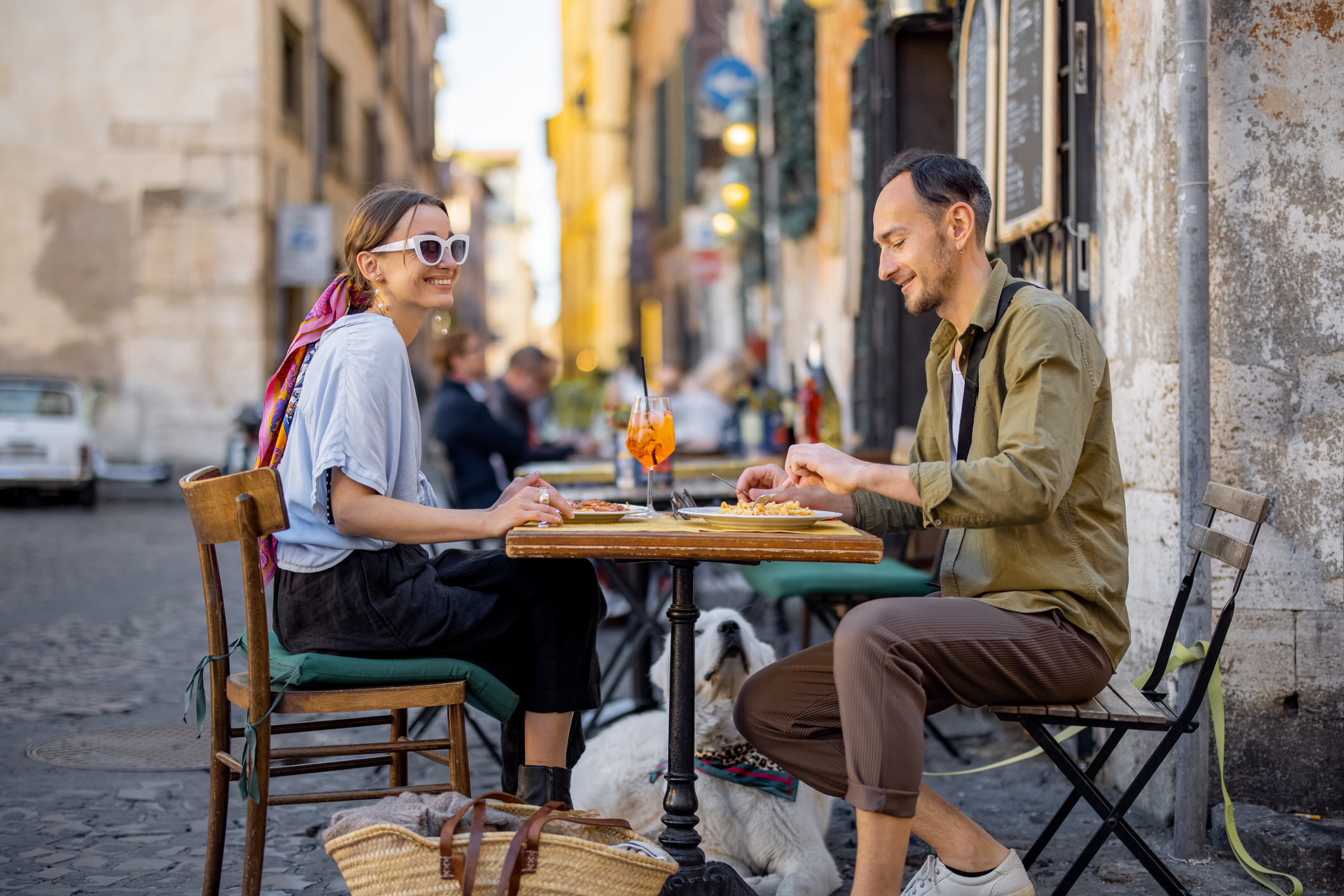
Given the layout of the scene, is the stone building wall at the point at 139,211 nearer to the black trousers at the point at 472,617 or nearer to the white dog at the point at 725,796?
the white dog at the point at 725,796

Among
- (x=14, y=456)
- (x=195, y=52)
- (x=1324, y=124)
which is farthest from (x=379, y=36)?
(x=1324, y=124)

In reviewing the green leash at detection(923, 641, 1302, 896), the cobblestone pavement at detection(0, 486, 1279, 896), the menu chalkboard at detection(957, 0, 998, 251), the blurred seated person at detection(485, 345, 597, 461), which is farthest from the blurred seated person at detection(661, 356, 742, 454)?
the green leash at detection(923, 641, 1302, 896)

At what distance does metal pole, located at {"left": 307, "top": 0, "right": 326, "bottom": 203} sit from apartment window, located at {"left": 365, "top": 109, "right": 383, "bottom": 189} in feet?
15.8

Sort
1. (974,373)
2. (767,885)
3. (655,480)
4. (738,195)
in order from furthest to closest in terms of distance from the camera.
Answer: (738,195) → (655,480) → (767,885) → (974,373)

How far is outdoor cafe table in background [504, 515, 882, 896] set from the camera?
254 centimetres

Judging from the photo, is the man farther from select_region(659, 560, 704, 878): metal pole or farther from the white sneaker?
select_region(659, 560, 704, 878): metal pole

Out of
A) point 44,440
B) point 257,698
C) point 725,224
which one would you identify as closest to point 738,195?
point 725,224

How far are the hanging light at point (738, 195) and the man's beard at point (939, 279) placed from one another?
1363 centimetres

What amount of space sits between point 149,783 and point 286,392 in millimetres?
2023

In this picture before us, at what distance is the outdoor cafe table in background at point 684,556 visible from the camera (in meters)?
2.54

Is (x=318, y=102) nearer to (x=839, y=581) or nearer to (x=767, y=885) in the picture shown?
(x=839, y=581)

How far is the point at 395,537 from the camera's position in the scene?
2.93 meters

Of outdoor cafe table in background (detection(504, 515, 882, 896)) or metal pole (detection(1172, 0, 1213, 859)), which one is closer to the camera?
outdoor cafe table in background (detection(504, 515, 882, 896))

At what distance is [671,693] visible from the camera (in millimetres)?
3092
